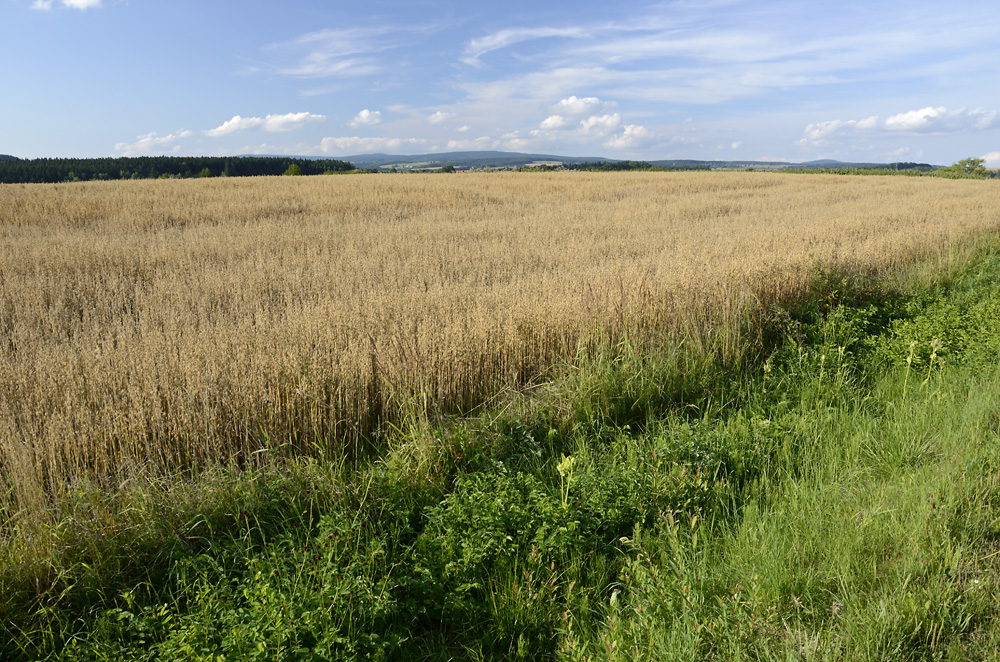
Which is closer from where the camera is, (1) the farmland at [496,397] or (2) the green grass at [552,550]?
(2) the green grass at [552,550]

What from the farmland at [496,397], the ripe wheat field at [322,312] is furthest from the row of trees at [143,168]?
the farmland at [496,397]

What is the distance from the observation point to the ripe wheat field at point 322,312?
385cm

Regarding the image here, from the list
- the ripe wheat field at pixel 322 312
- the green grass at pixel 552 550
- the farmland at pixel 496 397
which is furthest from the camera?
the ripe wheat field at pixel 322 312

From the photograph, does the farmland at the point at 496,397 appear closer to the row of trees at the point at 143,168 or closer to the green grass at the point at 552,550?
the green grass at the point at 552,550

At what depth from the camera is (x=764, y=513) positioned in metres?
3.37

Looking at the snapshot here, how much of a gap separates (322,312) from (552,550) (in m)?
3.68

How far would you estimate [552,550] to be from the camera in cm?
307

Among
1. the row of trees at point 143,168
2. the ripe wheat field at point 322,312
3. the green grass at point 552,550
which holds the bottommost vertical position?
the green grass at point 552,550

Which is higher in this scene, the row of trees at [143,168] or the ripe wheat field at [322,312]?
the row of trees at [143,168]

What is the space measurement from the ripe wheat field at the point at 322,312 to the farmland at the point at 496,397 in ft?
0.12

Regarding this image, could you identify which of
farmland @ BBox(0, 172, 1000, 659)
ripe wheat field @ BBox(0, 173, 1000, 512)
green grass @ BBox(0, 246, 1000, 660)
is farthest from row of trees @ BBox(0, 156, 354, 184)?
green grass @ BBox(0, 246, 1000, 660)

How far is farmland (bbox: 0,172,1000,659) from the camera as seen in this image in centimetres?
288

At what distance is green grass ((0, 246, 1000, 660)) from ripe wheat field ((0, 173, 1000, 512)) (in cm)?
48

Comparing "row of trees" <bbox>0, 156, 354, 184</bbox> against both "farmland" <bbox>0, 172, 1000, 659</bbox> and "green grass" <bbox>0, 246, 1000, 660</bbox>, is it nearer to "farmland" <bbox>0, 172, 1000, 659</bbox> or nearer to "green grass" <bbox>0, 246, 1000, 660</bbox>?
"farmland" <bbox>0, 172, 1000, 659</bbox>
